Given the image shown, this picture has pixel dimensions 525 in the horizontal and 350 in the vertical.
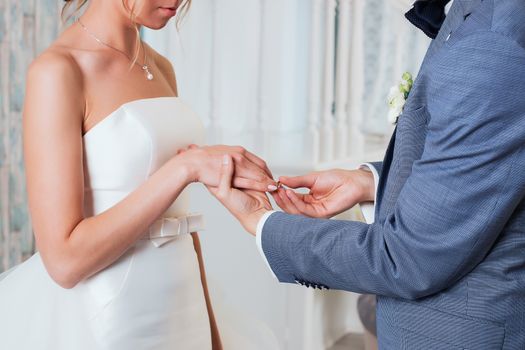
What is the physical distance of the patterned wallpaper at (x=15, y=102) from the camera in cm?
298

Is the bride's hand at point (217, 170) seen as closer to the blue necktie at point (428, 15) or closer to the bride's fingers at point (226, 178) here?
the bride's fingers at point (226, 178)

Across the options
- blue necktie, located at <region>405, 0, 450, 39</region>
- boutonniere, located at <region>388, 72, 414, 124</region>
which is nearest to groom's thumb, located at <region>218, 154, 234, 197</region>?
boutonniere, located at <region>388, 72, 414, 124</region>

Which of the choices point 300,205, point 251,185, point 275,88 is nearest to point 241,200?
point 251,185

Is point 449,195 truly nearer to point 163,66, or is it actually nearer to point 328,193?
point 328,193

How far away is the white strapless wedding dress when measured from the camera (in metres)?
1.54

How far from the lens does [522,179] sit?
1025mm

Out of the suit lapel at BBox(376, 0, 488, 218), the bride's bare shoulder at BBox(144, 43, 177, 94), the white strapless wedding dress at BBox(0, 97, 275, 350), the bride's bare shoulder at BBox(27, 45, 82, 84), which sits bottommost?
the white strapless wedding dress at BBox(0, 97, 275, 350)

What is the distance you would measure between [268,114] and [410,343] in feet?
7.28

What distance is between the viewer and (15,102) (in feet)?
9.95

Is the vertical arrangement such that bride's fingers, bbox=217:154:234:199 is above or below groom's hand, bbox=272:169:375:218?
above

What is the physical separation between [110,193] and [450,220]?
798mm

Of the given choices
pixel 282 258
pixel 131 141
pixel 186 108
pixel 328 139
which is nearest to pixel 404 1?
pixel 328 139

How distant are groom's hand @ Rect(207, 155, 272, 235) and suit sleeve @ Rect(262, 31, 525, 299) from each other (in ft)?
0.63

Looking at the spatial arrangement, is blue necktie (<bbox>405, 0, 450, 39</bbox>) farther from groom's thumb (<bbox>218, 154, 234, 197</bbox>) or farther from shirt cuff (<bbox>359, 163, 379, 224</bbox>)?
groom's thumb (<bbox>218, 154, 234, 197</bbox>)
